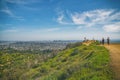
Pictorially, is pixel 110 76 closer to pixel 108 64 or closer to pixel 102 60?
pixel 108 64

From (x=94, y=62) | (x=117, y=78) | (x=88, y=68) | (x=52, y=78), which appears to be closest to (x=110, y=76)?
(x=117, y=78)

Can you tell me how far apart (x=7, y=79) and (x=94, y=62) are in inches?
1381

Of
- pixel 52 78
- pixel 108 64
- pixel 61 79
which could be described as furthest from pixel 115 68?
pixel 52 78

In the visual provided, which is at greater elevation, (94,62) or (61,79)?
(94,62)

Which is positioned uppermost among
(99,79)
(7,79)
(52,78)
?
(99,79)

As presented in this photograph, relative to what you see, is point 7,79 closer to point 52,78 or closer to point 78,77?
point 52,78

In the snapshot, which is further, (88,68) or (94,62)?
(94,62)

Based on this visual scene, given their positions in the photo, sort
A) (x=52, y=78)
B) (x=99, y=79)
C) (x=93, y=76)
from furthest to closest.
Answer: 1. (x=52, y=78)
2. (x=93, y=76)
3. (x=99, y=79)

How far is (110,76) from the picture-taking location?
38.6ft

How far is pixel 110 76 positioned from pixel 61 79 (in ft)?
21.0

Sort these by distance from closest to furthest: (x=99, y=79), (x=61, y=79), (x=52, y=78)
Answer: (x=99, y=79)
(x=61, y=79)
(x=52, y=78)

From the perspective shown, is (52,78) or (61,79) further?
(52,78)

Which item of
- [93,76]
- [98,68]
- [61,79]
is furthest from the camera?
[61,79]

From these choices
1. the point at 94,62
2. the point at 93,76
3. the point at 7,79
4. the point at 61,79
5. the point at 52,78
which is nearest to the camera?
the point at 93,76
